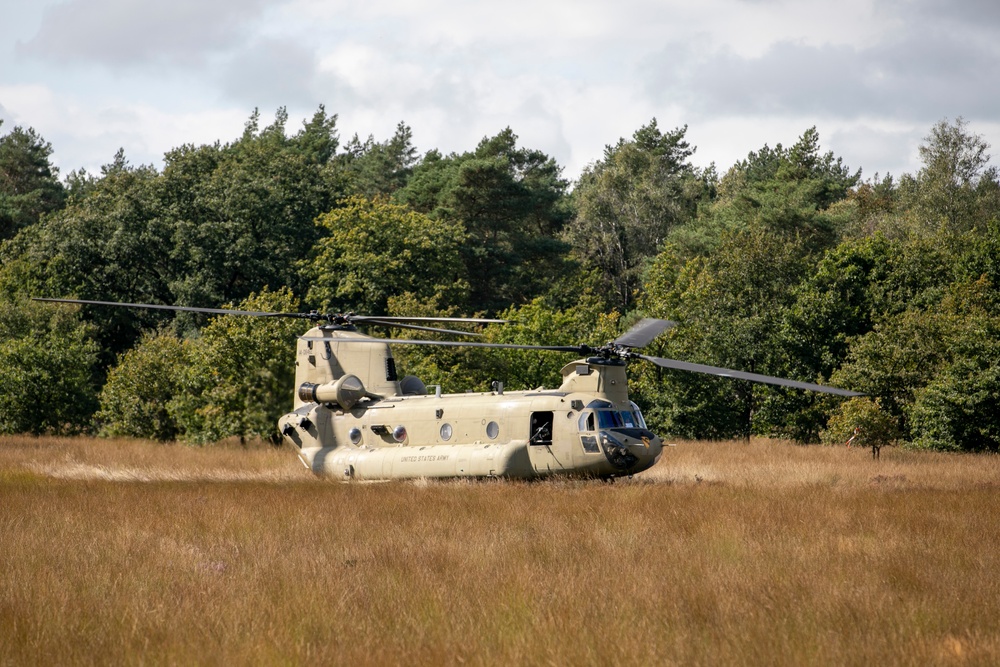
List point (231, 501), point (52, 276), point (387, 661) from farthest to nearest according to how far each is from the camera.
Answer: point (52, 276) → point (231, 501) → point (387, 661)

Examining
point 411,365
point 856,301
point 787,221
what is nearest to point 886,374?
point 856,301

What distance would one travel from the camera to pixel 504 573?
1309cm

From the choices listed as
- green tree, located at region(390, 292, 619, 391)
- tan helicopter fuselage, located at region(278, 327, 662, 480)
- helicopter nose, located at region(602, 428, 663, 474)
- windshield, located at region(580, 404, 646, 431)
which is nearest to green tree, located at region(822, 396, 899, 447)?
tan helicopter fuselage, located at region(278, 327, 662, 480)

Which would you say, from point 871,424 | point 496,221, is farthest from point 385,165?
point 871,424

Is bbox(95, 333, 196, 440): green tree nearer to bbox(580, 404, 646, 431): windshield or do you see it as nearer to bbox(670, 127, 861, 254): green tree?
bbox(580, 404, 646, 431): windshield

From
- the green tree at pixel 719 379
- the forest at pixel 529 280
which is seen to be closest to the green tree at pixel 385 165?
the forest at pixel 529 280

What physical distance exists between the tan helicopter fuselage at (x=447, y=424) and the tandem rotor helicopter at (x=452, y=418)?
0.02 m

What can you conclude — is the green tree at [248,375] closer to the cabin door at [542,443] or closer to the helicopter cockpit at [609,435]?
the cabin door at [542,443]

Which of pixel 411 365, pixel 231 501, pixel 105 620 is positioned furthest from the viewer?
pixel 411 365

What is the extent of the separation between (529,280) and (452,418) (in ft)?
147

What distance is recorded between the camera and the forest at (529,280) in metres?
39.6

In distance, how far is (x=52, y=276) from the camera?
201ft

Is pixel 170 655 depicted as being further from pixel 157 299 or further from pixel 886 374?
pixel 157 299

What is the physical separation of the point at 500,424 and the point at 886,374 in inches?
809
